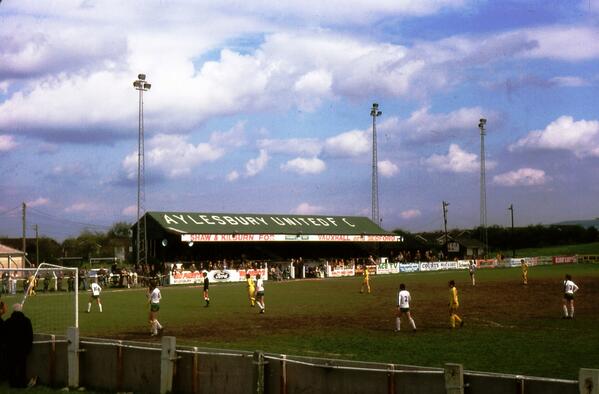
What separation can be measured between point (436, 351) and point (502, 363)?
7.88 ft

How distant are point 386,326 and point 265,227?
49.5m

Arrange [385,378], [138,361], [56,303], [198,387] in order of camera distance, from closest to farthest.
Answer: [385,378], [198,387], [138,361], [56,303]

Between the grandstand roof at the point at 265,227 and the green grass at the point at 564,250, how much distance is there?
33546 millimetres

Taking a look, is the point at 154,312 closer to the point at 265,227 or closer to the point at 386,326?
the point at 386,326

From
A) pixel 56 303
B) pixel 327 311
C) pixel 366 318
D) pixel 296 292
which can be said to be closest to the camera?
pixel 366 318

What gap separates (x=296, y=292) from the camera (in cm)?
4509

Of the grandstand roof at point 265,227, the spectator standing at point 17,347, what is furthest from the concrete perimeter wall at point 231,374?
the grandstand roof at point 265,227

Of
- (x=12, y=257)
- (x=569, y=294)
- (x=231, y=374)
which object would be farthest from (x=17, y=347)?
(x=12, y=257)

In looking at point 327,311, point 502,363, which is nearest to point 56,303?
point 327,311

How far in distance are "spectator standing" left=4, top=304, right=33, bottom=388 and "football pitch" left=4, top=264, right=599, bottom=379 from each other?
6762 millimetres

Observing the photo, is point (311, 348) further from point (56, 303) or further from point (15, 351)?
point (56, 303)

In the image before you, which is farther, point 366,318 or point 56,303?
point 56,303

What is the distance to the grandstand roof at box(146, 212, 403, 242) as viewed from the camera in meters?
65.4

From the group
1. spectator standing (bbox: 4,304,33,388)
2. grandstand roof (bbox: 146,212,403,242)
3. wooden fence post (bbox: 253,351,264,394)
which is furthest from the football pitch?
grandstand roof (bbox: 146,212,403,242)
